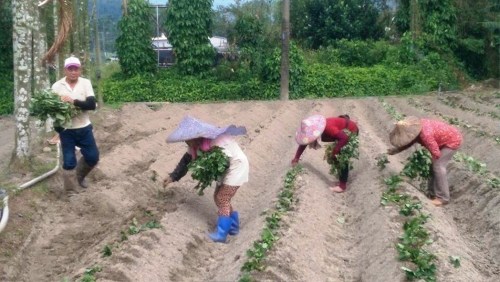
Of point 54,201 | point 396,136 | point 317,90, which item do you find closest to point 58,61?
point 54,201

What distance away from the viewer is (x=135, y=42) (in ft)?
Result: 102

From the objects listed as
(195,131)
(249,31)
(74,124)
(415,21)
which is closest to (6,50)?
(249,31)

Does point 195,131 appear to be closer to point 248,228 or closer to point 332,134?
point 248,228

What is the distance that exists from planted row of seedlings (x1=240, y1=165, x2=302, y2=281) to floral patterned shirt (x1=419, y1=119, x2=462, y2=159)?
1822 mm

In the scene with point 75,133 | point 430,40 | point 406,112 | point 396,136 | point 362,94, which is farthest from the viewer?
point 430,40

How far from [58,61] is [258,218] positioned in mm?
8766

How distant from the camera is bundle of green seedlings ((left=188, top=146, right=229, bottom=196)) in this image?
288 inches

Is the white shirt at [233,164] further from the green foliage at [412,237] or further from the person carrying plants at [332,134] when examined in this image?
the person carrying plants at [332,134]

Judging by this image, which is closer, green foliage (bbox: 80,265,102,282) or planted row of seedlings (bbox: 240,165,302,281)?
green foliage (bbox: 80,265,102,282)

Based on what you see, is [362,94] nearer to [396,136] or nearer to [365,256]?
[396,136]

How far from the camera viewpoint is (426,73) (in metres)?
29.8

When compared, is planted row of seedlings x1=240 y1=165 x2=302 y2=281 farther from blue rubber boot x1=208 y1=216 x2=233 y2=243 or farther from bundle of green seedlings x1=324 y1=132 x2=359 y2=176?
bundle of green seedlings x1=324 y1=132 x2=359 y2=176

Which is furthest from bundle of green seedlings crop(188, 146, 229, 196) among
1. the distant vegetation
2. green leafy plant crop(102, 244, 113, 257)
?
the distant vegetation

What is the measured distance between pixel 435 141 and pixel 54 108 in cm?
477
